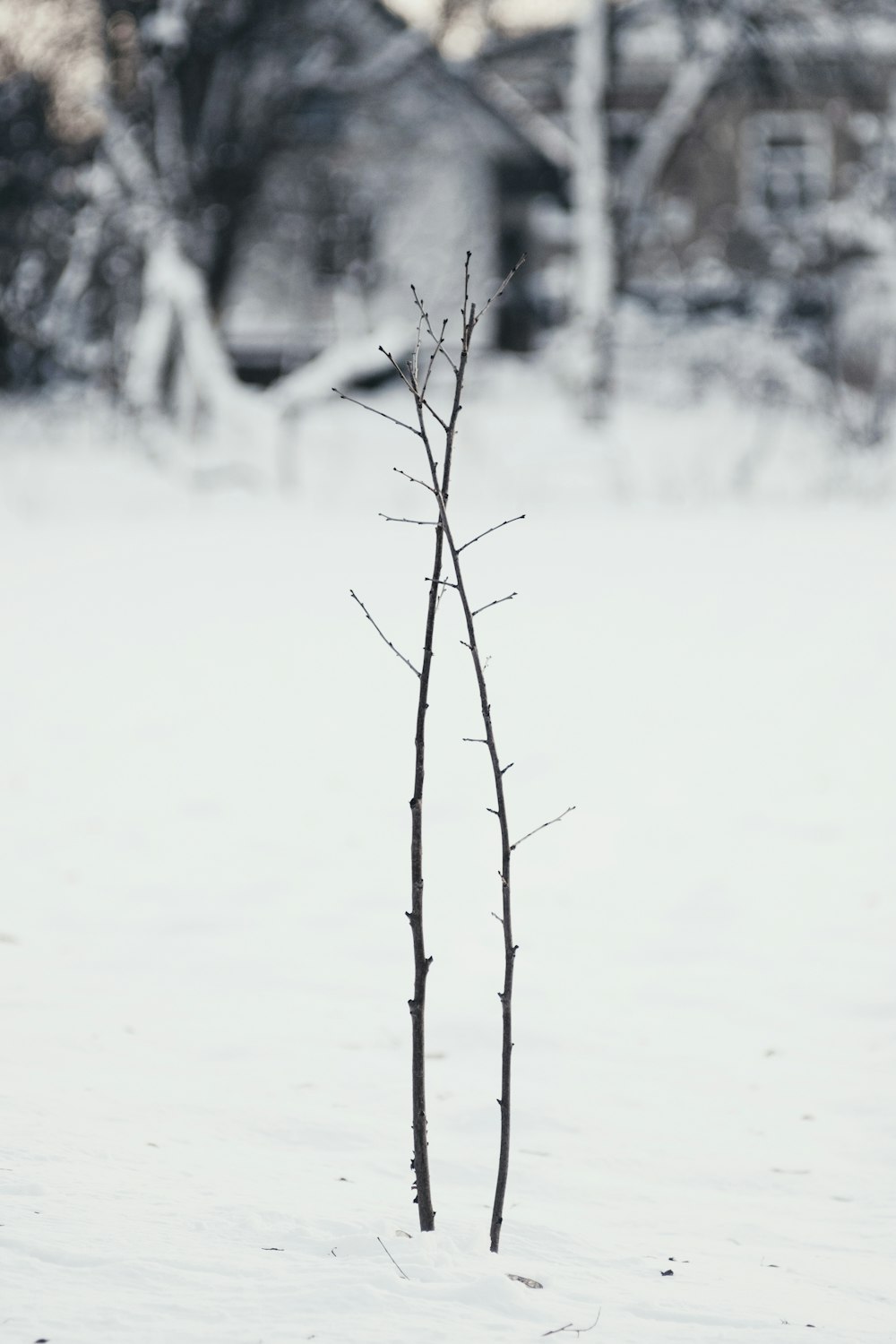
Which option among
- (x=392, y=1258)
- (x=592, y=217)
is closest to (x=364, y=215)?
(x=592, y=217)

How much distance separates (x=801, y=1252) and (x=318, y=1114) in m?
1.13

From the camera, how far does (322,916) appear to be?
459 centimetres

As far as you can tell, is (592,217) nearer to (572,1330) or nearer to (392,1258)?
(392,1258)

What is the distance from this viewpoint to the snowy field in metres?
2.33

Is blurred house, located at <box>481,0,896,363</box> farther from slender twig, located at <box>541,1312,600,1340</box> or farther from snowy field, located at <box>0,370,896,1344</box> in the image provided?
slender twig, located at <box>541,1312,600,1340</box>

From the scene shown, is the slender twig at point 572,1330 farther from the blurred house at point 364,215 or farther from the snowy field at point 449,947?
the blurred house at point 364,215

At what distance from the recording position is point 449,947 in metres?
4.46

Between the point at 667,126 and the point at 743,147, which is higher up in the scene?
the point at 743,147

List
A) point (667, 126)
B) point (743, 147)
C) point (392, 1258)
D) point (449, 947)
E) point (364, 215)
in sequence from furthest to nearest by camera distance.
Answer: point (743, 147) < point (364, 215) < point (667, 126) < point (449, 947) < point (392, 1258)

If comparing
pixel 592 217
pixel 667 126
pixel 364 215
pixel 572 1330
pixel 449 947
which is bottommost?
pixel 449 947

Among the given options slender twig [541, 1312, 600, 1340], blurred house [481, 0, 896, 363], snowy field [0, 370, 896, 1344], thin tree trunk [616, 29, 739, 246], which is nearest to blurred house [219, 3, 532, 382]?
blurred house [481, 0, 896, 363]

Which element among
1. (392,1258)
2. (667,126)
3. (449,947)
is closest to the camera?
(392,1258)

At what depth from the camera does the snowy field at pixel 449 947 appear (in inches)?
91.9

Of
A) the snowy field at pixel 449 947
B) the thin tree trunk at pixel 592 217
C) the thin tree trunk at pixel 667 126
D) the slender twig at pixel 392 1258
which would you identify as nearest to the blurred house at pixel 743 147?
the thin tree trunk at pixel 667 126
